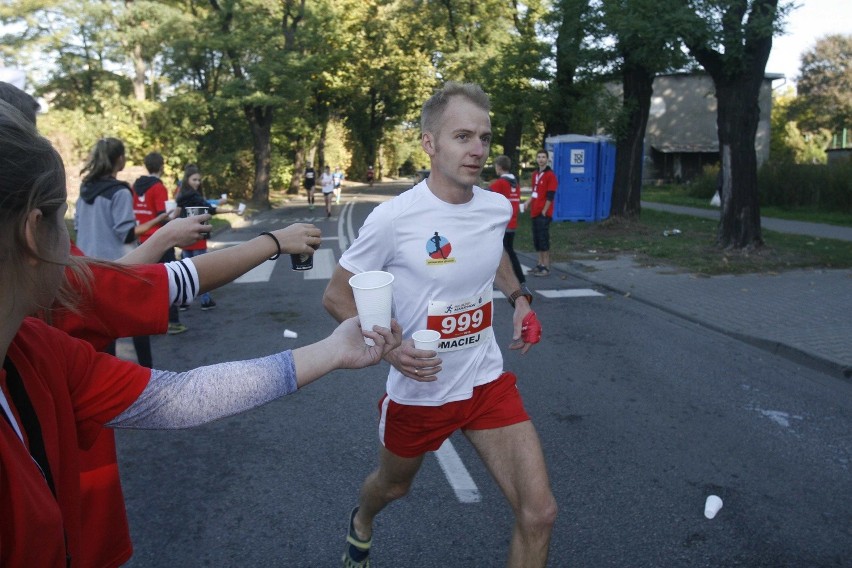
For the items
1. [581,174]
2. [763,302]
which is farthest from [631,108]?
[763,302]

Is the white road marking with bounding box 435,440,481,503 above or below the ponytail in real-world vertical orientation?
below

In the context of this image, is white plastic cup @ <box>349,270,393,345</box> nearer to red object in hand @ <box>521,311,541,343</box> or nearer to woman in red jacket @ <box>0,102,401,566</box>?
woman in red jacket @ <box>0,102,401,566</box>

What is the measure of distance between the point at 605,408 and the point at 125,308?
4357 millimetres

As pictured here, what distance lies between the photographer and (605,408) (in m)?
5.57

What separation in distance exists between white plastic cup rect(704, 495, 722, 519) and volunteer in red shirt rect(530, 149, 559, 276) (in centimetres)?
827

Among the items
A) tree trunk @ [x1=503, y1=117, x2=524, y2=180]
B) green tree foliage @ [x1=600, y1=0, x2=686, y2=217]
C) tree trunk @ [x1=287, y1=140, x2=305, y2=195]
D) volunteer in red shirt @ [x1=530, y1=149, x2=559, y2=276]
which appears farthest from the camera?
tree trunk @ [x1=287, y1=140, x2=305, y2=195]

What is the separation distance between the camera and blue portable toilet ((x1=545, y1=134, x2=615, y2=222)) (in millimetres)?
20703

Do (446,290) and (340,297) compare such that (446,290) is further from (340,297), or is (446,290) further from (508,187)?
(508,187)

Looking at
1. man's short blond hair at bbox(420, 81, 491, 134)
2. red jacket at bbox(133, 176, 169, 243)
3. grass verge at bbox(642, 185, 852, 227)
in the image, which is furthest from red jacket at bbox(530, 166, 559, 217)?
grass verge at bbox(642, 185, 852, 227)

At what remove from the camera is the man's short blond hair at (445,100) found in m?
3.02

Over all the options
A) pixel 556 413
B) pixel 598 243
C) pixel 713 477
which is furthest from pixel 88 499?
pixel 598 243

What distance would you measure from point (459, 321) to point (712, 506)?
200cm

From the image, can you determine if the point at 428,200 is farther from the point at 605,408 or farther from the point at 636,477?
the point at 605,408

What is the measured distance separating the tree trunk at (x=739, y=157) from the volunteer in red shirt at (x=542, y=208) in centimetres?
360
